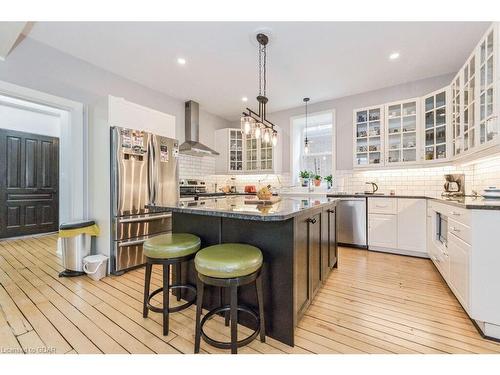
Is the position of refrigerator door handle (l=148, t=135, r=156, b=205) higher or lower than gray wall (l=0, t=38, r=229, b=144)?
lower

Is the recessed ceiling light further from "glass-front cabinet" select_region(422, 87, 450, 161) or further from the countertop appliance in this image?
the countertop appliance

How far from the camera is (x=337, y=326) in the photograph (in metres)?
1.70

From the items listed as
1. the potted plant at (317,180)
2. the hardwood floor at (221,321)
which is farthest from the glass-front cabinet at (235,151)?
the hardwood floor at (221,321)

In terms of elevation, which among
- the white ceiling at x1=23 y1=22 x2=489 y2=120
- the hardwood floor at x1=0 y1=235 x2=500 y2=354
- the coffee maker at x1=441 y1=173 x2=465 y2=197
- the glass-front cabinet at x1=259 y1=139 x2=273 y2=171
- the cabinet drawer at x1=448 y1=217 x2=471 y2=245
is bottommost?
the hardwood floor at x1=0 y1=235 x2=500 y2=354

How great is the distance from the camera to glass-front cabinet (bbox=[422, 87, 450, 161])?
3268mm

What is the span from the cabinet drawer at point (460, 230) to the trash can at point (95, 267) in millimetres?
3523

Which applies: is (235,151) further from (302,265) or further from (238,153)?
(302,265)

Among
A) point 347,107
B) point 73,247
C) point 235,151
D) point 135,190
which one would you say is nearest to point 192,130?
point 235,151

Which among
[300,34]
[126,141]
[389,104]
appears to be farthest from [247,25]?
[389,104]

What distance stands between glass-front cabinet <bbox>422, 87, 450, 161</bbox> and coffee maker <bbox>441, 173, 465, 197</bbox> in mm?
319

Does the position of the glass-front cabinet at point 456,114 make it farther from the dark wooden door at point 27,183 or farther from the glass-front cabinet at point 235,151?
the dark wooden door at point 27,183

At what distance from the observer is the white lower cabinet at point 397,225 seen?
3.30 meters

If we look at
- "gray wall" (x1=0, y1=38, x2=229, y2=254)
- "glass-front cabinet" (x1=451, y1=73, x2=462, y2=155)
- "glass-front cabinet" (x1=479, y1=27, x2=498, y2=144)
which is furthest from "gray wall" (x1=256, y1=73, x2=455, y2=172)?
"gray wall" (x1=0, y1=38, x2=229, y2=254)
